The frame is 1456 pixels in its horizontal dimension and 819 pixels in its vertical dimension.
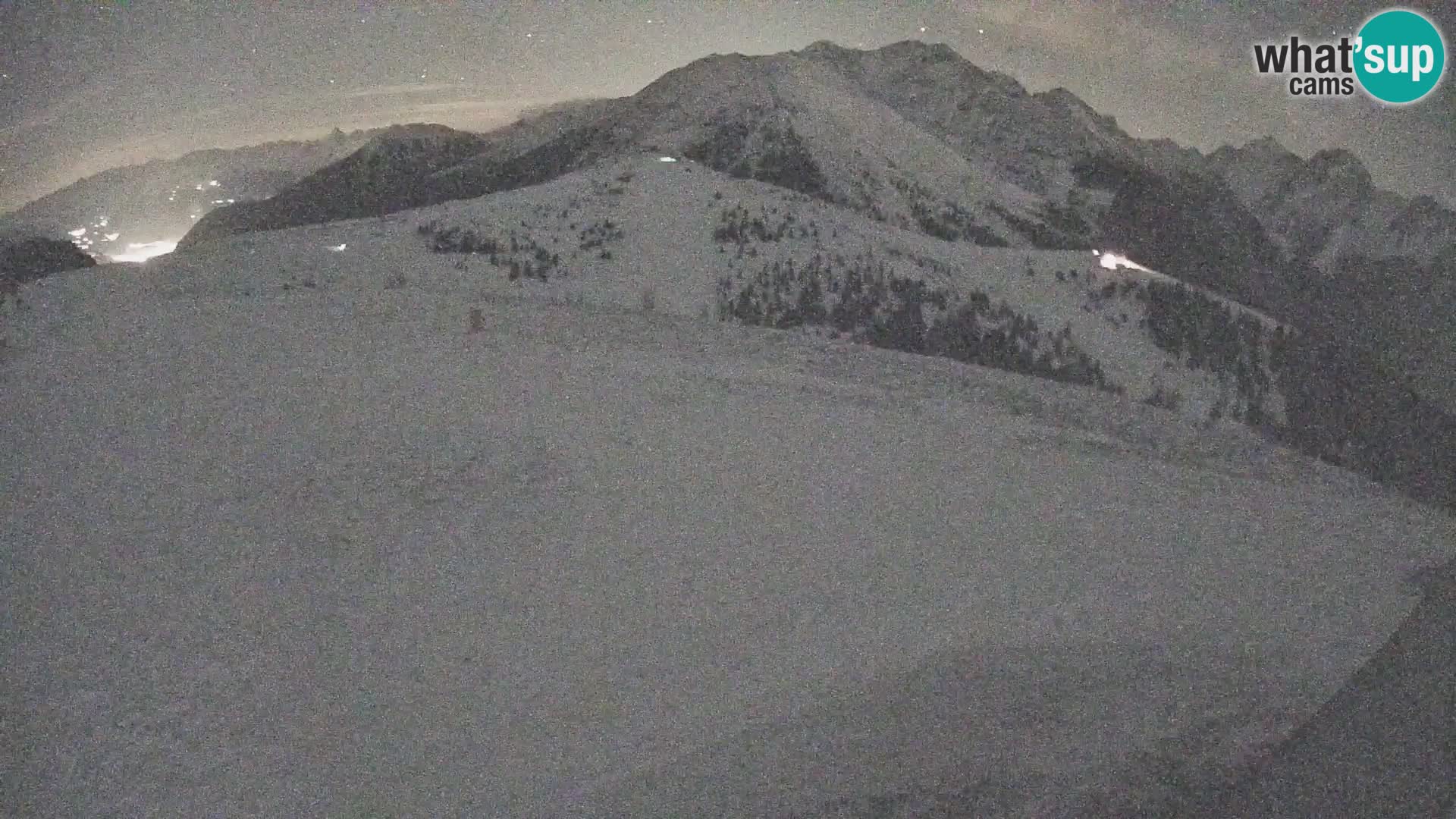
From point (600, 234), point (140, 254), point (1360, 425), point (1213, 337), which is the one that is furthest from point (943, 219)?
point (140, 254)

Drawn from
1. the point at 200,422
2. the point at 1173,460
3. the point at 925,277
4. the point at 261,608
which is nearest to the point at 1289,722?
the point at 1173,460

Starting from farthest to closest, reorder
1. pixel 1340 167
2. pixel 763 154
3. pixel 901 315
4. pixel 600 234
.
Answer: pixel 1340 167 < pixel 763 154 < pixel 600 234 < pixel 901 315

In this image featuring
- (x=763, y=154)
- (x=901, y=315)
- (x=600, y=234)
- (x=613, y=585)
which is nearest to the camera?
(x=613, y=585)

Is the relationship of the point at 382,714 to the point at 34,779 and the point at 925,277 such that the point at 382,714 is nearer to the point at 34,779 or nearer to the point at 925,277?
the point at 34,779

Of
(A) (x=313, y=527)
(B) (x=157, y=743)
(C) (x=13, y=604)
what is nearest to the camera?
(B) (x=157, y=743)

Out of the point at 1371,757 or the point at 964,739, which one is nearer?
the point at 964,739

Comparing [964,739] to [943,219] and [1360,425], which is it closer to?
[1360,425]
